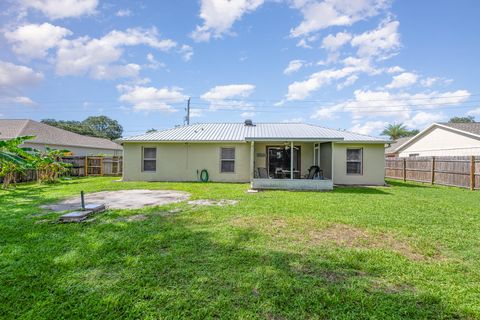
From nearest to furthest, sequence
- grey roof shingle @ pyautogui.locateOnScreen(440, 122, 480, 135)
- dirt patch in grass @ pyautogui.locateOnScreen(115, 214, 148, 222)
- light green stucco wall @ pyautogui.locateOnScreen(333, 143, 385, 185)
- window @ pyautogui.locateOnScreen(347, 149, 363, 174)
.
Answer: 1. dirt patch in grass @ pyautogui.locateOnScreen(115, 214, 148, 222)
2. light green stucco wall @ pyautogui.locateOnScreen(333, 143, 385, 185)
3. window @ pyautogui.locateOnScreen(347, 149, 363, 174)
4. grey roof shingle @ pyautogui.locateOnScreen(440, 122, 480, 135)

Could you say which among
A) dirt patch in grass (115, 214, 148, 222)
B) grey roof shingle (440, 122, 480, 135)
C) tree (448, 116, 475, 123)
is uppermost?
tree (448, 116, 475, 123)

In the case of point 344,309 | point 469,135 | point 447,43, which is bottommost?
point 344,309

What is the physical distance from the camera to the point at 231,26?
13.4 m

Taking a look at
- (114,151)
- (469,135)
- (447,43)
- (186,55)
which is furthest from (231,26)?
(114,151)

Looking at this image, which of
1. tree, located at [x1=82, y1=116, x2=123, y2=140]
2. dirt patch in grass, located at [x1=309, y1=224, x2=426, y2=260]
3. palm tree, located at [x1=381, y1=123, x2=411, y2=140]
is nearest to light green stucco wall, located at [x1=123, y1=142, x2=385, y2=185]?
dirt patch in grass, located at [x1=309, y1=224, x2=426, y2=260]

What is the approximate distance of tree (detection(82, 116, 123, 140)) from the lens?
6762 centimetres

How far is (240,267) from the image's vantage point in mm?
3223

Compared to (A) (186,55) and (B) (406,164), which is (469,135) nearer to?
(B) (406,164)

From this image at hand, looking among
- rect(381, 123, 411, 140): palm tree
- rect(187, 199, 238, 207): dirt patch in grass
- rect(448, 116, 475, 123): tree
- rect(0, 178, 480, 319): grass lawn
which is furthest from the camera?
rect(448, 116, 475, 123): tree

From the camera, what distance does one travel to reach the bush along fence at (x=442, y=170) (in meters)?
11.8

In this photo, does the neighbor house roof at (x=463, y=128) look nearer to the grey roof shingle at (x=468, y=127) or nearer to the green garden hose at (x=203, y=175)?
the grey roof shingle at (x=468, y=127)

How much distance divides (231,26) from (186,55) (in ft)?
12.5

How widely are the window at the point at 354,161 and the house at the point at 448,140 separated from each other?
34.9 ft

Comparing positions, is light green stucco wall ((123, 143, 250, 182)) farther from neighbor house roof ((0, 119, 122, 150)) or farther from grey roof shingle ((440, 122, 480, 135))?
grey roof shingle ((440, 122, 480, 135))
